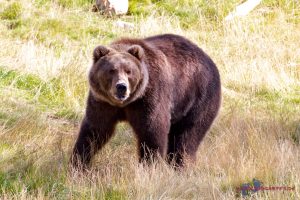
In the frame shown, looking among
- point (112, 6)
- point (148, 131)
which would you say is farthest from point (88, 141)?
point (112, 6)

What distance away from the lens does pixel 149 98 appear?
6.23m

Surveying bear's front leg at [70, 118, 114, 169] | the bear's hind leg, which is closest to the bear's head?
bear's front leg at [70, 118, 114, 169]

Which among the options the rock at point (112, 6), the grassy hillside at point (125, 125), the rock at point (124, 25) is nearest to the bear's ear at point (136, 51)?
the grassy hillside at point (125, 125)

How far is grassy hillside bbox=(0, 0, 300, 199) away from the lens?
5688 millimetres

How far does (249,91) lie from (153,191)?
5.16 m

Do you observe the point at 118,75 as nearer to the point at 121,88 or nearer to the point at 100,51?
the point at 121,88

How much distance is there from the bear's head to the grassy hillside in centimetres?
71

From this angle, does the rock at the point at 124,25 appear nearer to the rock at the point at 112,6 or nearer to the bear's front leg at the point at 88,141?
the rock at the point at 112,6

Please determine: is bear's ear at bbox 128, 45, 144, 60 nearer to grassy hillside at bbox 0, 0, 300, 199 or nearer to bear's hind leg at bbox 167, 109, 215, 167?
grassy hillside at bbox 0, 0, 300, 199

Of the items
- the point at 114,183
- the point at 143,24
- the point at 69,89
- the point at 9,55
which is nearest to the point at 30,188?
the point at 114,183

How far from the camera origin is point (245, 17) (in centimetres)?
1433

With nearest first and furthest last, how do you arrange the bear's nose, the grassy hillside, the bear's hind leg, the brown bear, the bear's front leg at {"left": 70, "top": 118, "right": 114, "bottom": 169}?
the grassy hillside, the bear's nose, the brown bear, the bear's front leg at {"left": 70, "top": 118, "right": 114, "bottom": 169}, the bear's hind leg

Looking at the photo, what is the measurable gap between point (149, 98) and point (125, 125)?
7.18 feet

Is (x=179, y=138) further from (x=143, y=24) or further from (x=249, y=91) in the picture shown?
(x=143, y=24)
